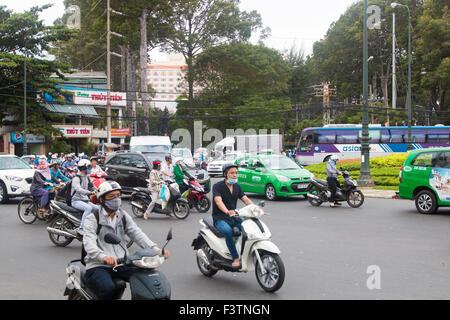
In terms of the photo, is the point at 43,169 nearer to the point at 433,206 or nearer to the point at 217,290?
the point at 217,290

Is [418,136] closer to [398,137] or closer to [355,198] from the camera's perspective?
[398,137]

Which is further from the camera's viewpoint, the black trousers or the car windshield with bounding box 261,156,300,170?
the car windshield with bounding box 261,156,300,170

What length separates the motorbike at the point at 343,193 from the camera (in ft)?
54.3

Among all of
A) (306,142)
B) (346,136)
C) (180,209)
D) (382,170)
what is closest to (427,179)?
(180,209)

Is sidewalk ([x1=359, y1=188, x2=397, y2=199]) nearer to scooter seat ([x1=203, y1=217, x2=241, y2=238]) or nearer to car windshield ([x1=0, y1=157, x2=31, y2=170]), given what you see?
car windshield ([x1=0, y1=157, x2=31, y2=170])

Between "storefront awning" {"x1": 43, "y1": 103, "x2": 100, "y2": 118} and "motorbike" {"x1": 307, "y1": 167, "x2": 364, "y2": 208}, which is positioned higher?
"storefront awning" {"x1": 43, "y1": 103, "x2": 100, "y2": 118}

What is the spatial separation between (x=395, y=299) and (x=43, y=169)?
388 inches

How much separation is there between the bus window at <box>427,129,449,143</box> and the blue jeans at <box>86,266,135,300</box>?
4080 cm

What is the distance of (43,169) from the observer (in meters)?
13.4

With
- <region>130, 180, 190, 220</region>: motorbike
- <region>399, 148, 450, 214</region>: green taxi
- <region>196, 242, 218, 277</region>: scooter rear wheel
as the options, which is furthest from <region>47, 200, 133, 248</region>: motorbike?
<region>399, 148, 450, 214</region>: green taxi

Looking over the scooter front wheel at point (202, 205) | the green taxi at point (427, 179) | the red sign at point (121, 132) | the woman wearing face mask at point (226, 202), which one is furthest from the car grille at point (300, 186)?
the red sign at point (121, 132)

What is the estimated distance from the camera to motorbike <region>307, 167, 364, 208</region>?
16562 mm

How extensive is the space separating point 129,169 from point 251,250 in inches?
507
